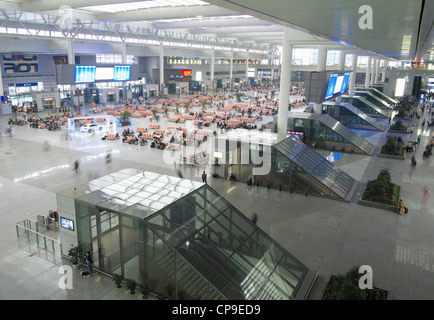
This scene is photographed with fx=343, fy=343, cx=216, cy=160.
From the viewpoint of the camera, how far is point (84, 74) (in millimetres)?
39344

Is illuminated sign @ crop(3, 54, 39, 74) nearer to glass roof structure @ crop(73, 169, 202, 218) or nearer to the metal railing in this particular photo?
the metal railing

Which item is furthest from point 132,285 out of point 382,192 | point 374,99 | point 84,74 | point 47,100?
point 374,99

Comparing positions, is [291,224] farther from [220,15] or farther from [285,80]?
[220,15]

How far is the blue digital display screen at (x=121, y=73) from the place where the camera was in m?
44.4

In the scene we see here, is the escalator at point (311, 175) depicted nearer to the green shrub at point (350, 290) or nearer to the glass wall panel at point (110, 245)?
the green shrub at point (350, 290)

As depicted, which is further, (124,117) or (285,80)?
(124,117)

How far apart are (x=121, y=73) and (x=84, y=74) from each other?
22.3ft

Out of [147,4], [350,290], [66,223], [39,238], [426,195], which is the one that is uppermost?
[147,4]

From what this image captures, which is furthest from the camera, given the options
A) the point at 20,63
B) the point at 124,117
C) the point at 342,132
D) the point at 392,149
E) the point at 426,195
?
the point at 20,63

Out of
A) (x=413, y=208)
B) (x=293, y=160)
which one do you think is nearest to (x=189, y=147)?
(x=293, y=160)

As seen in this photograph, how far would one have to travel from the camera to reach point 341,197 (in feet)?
53.0

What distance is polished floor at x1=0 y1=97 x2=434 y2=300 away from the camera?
955 cm

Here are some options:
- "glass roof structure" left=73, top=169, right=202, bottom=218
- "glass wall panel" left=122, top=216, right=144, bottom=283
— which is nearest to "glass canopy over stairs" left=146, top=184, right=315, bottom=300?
"glass roof structure" left=73, top=169, right=202, bottom=218

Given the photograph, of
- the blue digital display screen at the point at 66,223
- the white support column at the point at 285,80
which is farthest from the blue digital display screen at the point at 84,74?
the blue digital display screen at the point at 66,223
